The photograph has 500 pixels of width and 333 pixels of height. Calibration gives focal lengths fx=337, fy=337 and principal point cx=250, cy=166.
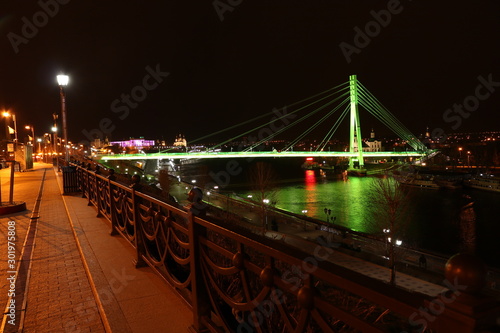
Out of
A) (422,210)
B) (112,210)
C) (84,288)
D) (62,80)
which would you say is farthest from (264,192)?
(84,288)

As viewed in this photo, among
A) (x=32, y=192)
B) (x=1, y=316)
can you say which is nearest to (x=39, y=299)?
(x=1, y=316)

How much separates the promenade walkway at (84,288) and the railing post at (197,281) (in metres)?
0.20

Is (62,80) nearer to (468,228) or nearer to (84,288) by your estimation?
(84,288)

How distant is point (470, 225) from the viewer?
66.6 feet

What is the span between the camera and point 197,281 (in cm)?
203

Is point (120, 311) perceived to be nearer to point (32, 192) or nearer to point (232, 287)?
point (232, 287)

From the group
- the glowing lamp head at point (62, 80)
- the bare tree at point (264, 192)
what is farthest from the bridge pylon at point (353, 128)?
the glowing lamp head at point (62, 80)

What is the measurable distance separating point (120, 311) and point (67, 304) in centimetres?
58

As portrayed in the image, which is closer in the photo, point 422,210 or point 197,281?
point 197,281

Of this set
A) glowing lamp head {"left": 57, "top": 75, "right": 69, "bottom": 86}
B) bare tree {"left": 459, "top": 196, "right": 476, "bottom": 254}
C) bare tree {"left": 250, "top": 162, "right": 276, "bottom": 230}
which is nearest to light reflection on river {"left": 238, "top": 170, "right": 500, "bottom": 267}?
bare tree {"left": 459, "top": 196, "right": 476, "bottom": 254}

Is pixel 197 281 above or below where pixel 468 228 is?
above

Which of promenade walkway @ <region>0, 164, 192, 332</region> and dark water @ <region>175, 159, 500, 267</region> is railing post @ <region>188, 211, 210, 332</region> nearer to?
promenade walkway @ <region>0, 164, 192, 332</region>

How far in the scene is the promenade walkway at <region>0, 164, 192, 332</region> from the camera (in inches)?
91.8

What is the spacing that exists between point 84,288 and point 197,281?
4.97 ft
